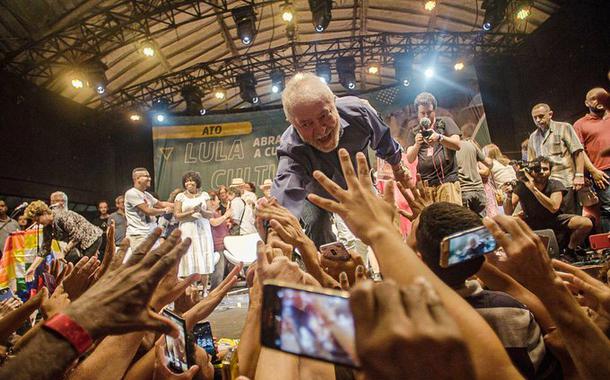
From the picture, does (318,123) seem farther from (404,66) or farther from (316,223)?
(404,66)

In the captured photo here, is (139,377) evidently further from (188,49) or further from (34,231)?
(188,49)

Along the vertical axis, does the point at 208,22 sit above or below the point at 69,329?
above

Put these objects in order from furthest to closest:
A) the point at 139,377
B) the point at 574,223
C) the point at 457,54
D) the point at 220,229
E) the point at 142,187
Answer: the point at 457,54 < the point at 220,229 < the point at 142,187 < the point at 574,223 < the point at 139,377

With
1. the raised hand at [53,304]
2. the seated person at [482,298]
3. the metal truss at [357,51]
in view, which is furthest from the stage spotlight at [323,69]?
the seated person at [482,298]

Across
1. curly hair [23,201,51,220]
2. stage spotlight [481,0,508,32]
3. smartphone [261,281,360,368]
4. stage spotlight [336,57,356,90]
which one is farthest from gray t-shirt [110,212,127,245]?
stage spotlight [481,0,508,32]

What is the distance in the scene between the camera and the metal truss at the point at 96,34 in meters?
8.75

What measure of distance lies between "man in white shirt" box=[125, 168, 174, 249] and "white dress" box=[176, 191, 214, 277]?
38 cm

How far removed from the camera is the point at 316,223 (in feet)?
9.49

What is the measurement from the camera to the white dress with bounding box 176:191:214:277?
5867mm

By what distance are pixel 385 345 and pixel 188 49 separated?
504 inches

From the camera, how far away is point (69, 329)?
82cm

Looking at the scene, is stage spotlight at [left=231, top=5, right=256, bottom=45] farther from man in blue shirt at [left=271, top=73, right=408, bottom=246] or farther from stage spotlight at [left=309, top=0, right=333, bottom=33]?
man in blue shirt at [left=271, top=73, right=408, bottom=246]

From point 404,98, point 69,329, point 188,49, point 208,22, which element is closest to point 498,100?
point 404,98

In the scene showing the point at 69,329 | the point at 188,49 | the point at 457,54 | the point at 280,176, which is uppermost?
the point at 188,49
